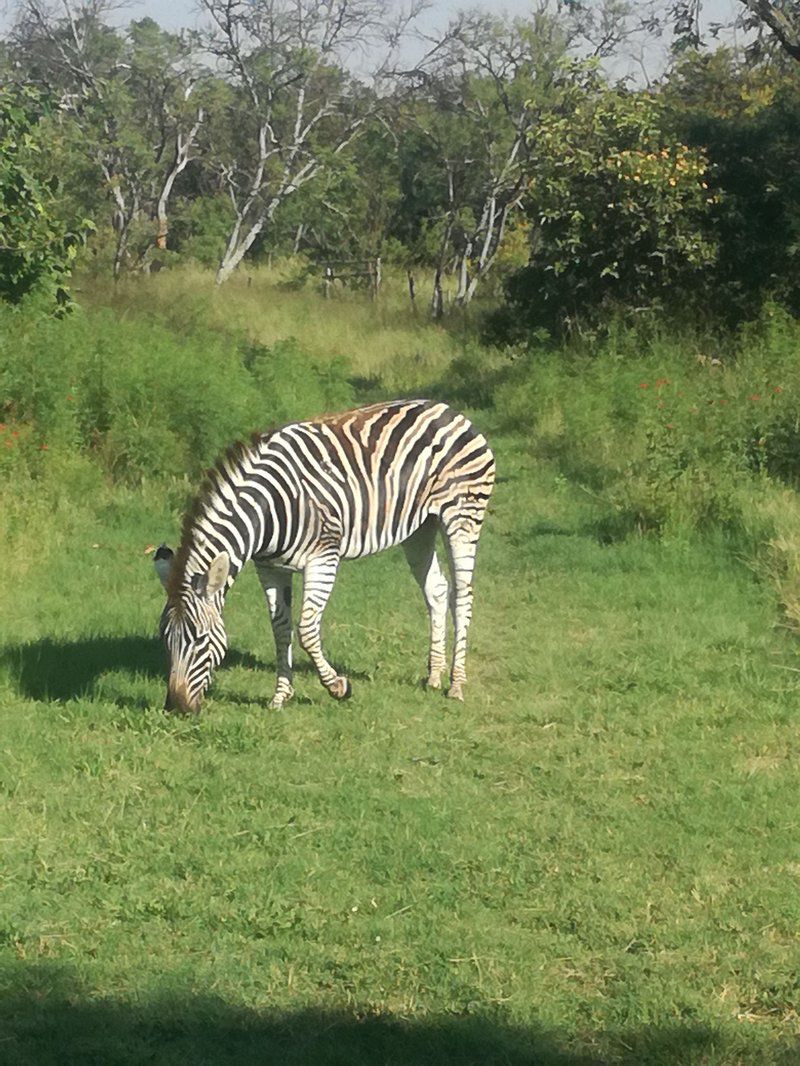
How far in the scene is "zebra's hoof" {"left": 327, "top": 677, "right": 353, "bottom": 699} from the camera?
7.70 m

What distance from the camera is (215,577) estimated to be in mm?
7102

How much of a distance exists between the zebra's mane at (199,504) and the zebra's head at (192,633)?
0.03 metres

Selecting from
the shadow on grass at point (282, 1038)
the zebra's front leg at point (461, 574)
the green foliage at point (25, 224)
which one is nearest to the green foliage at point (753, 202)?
the green foliage at point (25, 224)

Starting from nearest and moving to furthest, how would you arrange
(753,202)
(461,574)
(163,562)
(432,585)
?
(163,562)
(461,574)
(432,585)
(753,202)

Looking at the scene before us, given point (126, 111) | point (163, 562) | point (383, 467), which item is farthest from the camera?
point (126, 111)

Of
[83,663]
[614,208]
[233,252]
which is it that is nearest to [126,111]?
[233,252]

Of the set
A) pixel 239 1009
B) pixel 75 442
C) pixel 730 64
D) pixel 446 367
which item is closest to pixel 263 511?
pixel 239 1009

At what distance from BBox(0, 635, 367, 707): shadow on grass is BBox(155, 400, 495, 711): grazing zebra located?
24.7 inches

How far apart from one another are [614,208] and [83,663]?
11856mm

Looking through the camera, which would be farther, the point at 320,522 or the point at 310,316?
the point at 310,316

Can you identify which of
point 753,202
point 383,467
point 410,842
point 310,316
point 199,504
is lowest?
point 410,842

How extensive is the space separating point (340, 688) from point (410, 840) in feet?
6.41

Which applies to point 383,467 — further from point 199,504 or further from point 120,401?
point 120,401

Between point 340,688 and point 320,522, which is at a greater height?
point 320,522
